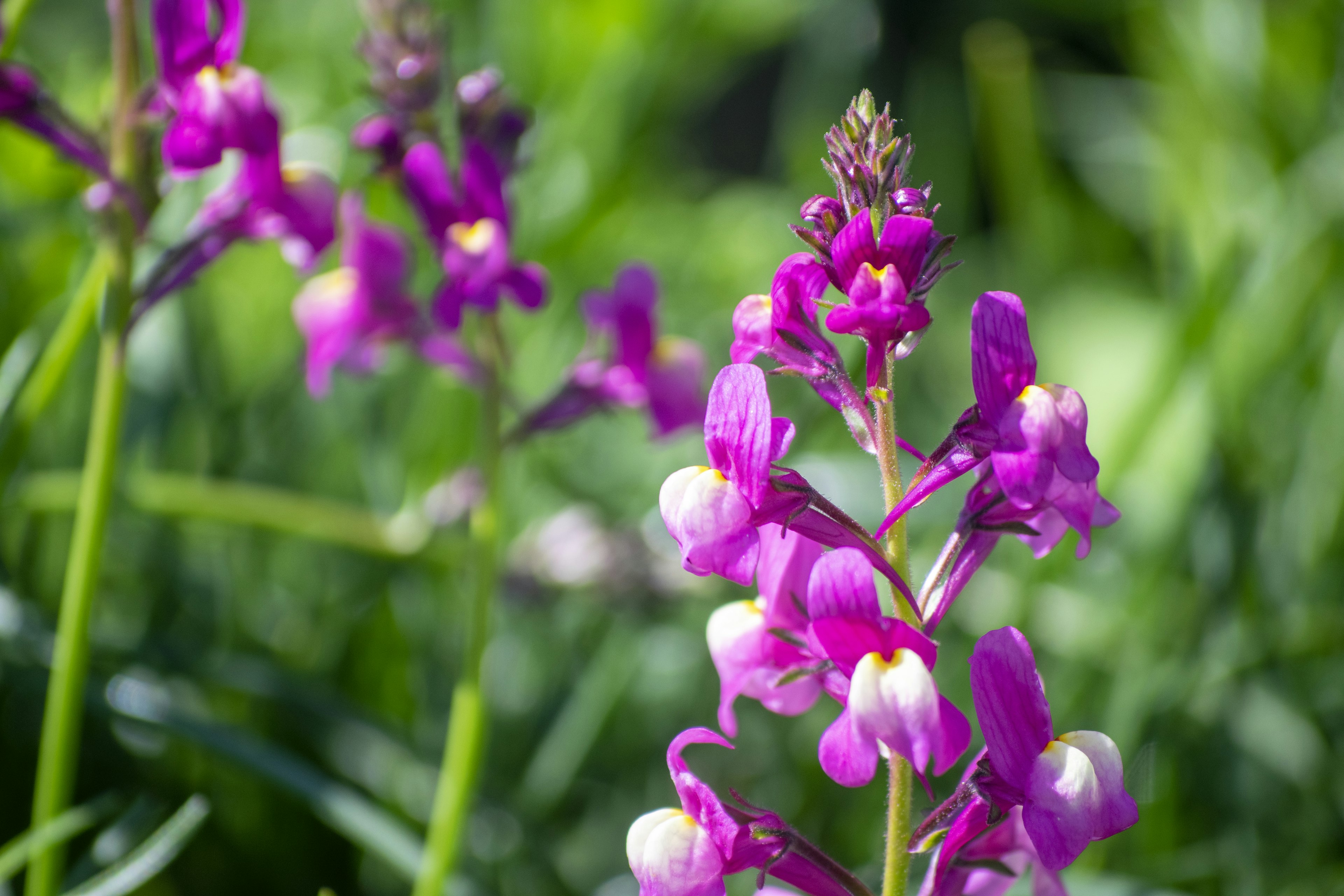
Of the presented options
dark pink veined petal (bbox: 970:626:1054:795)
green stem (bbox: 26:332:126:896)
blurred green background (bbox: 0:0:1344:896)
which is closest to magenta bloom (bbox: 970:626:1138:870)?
dark pink veined petal (bbox: 970:626:1054:795)

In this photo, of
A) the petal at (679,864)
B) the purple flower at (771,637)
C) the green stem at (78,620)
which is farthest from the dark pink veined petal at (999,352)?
the green stem at (78,620)

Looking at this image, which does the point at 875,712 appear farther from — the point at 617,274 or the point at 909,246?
the point at 617,274

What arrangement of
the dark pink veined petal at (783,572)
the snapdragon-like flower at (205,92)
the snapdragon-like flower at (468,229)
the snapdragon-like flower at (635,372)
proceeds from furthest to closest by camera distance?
the snapdragon-like flower at (635,372)
the snapdragon-like flower at (468,229)
the snapdragon-like flower at (205,92)
the dark pink veined petal at (783,572)

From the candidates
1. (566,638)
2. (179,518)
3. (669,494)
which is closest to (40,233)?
(179,518)

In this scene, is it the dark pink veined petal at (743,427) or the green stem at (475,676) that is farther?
the green stem at (475,676)

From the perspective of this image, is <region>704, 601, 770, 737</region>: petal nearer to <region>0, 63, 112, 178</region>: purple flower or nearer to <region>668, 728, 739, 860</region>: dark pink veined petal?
<region>668, 728, 739, 860</region>: dark pink veined petal

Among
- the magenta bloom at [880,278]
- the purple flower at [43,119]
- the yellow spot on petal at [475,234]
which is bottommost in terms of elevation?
the magenta bloom at [880,278]

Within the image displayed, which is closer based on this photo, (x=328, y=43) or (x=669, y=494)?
(x=669, y=494)

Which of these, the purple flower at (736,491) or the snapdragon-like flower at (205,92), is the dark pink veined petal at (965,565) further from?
the snapdragon-like flower at (205,92)
